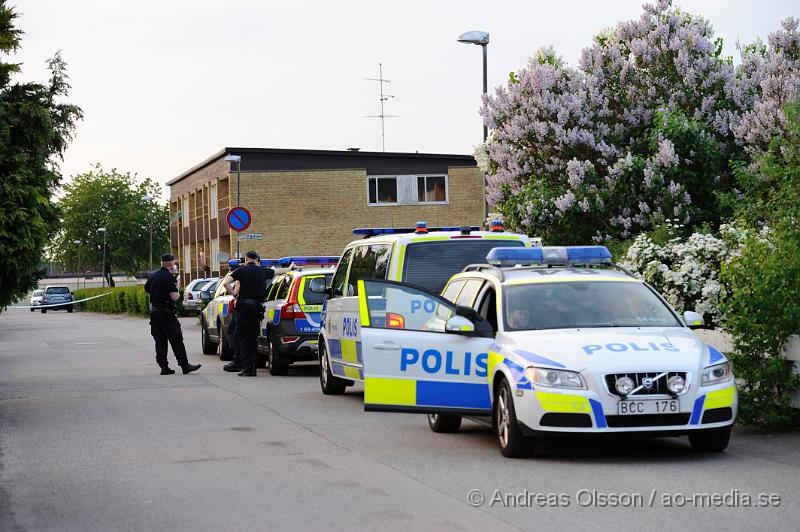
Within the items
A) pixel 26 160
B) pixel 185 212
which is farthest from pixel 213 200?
pixel 26 160

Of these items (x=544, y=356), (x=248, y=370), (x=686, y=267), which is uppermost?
(x=686, y=267)

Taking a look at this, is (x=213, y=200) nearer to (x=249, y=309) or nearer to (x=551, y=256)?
(x=249, y=309)

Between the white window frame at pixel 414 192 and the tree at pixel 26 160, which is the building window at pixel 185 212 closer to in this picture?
the white window frame at pixel 414 192

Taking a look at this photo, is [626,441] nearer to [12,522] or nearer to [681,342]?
[681,342]

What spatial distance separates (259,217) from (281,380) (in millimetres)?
41231

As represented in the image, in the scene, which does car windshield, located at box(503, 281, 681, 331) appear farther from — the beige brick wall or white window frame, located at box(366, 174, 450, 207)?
white window frame, located at box(366, 174, 450, 207)

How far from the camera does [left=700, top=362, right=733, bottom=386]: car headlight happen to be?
936 cm

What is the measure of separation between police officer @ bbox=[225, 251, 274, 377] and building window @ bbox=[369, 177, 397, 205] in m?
42.7

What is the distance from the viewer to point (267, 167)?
59.8 metres

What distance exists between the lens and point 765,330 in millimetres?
10906

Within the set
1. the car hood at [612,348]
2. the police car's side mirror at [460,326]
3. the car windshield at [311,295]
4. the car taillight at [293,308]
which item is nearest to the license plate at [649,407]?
the car hood at [612,348]

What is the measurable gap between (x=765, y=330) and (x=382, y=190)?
51.4 m

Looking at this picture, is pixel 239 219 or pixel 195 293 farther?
pixel 195 293

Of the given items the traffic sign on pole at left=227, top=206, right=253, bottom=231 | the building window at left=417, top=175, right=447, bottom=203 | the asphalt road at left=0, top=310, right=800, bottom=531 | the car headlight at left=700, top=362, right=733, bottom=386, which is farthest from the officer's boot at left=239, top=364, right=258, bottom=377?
the building window at left=417, top=175, right=447, bottom=203
